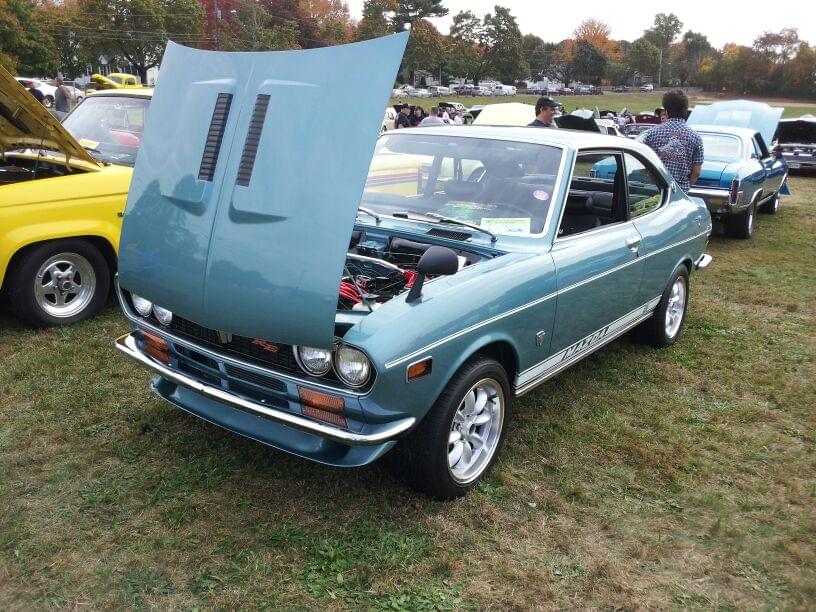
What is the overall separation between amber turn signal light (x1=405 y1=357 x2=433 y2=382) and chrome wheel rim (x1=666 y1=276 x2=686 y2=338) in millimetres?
2978

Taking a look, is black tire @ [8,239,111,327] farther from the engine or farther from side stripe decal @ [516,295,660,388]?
side stripe decal @ [516,295,660,388]

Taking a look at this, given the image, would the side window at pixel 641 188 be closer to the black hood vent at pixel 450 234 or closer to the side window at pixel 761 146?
the black hood vent at pixel 450 234

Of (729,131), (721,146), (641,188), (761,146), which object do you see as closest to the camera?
Answer: (641,188)

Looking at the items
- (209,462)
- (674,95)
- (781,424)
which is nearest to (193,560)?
(209,462)

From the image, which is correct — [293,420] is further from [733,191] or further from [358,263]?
[733,191]

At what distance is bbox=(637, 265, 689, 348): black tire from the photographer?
475 cm

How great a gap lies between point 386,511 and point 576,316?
4.94 feet

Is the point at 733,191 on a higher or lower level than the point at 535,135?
lower

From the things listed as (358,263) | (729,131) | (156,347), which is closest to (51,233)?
(156,347)

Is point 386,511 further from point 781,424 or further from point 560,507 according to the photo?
point 781,424

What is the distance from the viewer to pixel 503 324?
2977mm

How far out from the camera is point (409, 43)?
221ft

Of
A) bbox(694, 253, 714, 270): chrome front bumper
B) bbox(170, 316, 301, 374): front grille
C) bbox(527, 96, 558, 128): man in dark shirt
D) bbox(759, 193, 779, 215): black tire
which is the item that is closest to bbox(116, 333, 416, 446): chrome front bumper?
bbox(170, 316, 301, 374): front grille

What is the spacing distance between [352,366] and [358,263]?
104 cm
